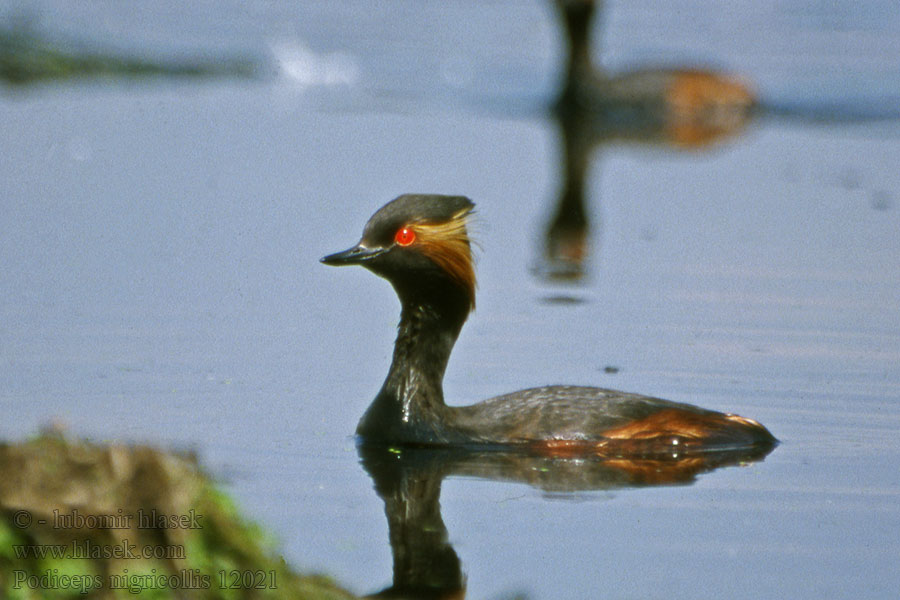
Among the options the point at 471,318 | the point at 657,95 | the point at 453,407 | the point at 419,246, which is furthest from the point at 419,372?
the point at 657,95

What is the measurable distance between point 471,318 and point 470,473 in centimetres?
390

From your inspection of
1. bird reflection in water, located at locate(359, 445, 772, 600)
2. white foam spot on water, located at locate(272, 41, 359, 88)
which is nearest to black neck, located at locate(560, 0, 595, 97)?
white foam spot on water, located at locate(272, 41, 359, 88)

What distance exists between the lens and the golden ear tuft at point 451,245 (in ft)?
31.0

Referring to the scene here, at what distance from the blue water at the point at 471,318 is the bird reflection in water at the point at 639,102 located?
553mm

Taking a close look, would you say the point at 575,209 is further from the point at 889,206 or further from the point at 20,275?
the point at 20,275

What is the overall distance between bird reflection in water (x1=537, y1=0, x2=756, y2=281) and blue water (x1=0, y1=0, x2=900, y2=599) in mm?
553

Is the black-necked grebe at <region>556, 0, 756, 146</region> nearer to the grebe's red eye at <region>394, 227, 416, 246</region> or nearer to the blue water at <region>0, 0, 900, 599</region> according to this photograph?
the blue water at <region>0, 0, 900, 599</region>

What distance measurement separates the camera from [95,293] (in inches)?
493

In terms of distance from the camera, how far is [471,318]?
12.7m

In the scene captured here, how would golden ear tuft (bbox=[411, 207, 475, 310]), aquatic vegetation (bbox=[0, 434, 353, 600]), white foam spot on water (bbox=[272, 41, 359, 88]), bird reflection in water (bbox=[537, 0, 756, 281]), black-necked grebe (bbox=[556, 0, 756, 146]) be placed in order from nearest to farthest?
aquatic vegetation (bbox=[0, 434, 353, 600]), golden ear tuft (bbox=[411, 207, 475, 310]), bird reflection in water (bbox=[537, 0, 756, 281]), black-necked grebe (bbox=[556, 0, 756, 146]), white foam spot on water (bbox=[272, 41, 359, 88])

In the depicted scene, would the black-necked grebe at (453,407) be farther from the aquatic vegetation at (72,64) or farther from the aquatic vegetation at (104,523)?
the aquatic vegetation at (72,64)

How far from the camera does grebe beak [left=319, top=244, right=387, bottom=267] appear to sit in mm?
9359

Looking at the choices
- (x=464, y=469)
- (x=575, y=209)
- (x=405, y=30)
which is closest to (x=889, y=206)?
(x=575, y=209)

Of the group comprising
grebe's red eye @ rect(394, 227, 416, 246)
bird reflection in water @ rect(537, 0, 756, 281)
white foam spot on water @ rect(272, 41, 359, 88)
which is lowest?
grebe's red eye @ rect(394, 227, 416, 246)
